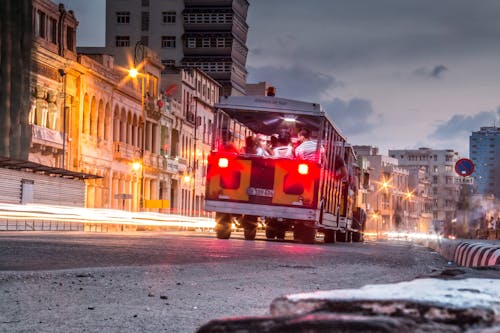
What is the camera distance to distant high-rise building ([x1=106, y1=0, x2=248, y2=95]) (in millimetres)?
121812

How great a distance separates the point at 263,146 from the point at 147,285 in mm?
19081

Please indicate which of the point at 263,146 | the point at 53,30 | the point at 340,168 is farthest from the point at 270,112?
the point at 53,30

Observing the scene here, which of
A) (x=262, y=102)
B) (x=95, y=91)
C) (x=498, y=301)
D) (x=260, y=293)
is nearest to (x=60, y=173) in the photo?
(x=95, y=91)

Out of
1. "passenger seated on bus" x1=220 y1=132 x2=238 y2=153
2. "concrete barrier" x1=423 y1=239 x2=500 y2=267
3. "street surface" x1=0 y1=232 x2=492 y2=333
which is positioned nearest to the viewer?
"street surface" x1=0 y1=232 x2=492 y2=333

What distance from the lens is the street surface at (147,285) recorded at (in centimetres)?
704

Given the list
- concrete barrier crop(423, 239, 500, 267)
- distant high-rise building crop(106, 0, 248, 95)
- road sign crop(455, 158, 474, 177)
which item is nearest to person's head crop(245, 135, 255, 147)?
concrete barrier crop(423, 239, 500, 267)

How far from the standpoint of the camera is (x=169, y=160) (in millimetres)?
84938

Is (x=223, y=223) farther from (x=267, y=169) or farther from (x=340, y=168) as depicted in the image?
(x=340, y=168)

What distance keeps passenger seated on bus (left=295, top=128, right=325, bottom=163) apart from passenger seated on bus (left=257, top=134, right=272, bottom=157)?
880mm

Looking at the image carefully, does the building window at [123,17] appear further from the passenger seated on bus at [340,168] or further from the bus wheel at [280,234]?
the bus wheel at [280,234]

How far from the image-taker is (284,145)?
29.1 meters

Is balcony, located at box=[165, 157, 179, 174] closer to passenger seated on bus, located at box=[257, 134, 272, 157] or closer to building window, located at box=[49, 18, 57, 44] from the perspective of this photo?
building window, located at box=[49, 18, 57, 44]

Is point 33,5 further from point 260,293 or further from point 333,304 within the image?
point 333,304

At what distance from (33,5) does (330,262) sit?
4350cm
